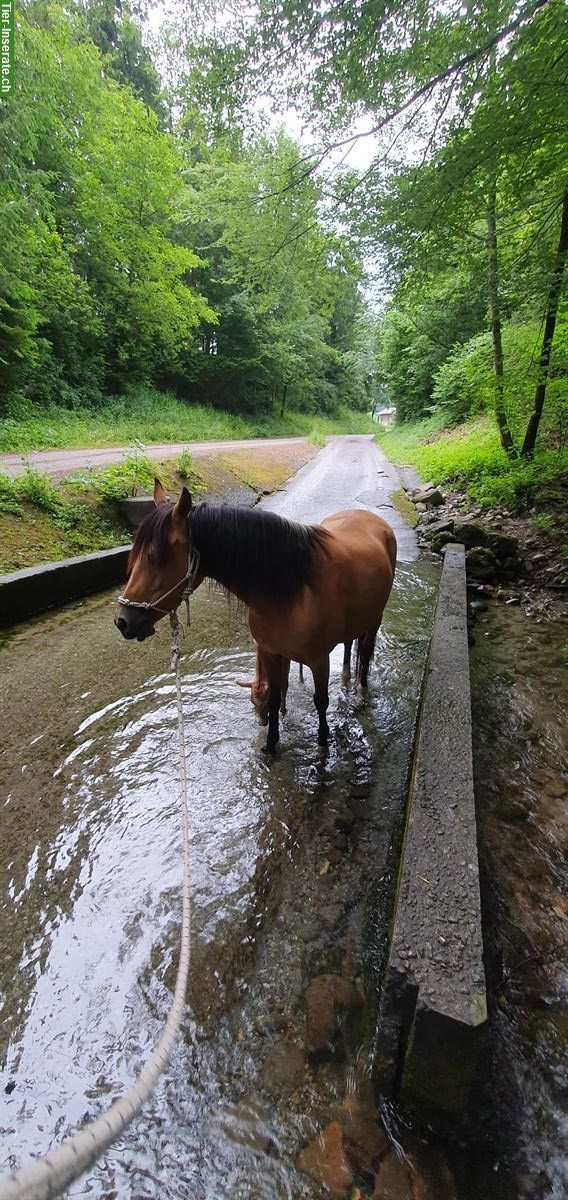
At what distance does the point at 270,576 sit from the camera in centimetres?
263

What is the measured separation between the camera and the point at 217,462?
12.2 metres

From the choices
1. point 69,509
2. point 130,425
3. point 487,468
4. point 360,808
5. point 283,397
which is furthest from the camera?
point 283,397

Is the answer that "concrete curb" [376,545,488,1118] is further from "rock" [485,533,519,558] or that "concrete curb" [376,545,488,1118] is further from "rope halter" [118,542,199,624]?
"rock" [485,533,519,558]

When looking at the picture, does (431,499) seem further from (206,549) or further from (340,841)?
(340,841)

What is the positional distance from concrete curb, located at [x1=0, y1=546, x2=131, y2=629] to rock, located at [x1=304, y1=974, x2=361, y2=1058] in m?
→ 4.44

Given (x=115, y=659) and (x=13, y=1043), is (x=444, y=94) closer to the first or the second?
(x=115, y=659)

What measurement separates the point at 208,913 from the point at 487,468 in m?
10.2

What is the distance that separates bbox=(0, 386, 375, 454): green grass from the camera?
1141cm

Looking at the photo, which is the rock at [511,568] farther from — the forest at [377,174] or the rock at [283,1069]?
the rock at [283,1069]

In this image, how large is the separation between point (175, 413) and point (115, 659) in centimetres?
1898

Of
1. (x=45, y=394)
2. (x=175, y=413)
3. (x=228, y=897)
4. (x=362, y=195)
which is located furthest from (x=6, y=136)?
(x=175, y=413)

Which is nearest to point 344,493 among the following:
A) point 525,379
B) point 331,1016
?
point 525,379

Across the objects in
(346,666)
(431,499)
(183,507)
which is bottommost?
(346,666)

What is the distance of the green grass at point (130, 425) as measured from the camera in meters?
11.4
